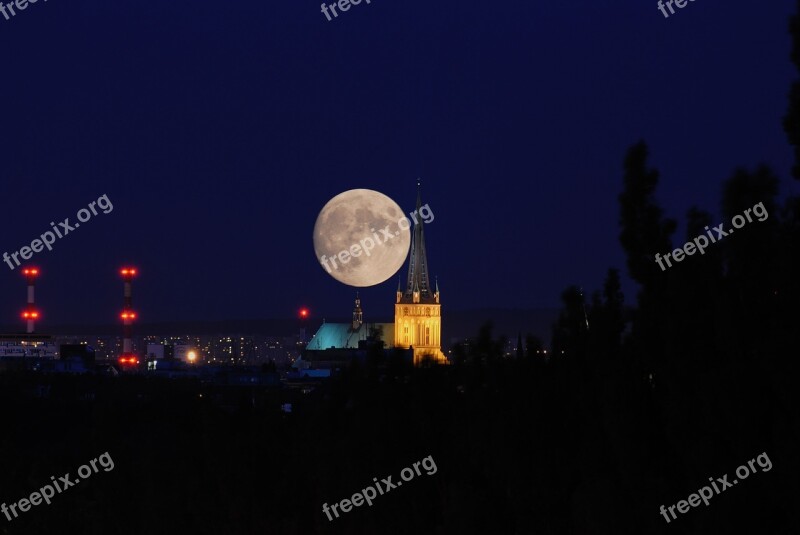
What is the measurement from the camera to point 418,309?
560 feet

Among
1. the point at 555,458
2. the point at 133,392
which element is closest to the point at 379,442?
the point at 555,458

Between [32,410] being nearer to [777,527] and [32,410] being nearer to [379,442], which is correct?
[379,442]

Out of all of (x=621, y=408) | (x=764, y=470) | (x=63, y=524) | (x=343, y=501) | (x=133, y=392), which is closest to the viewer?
(x=764, y=470)

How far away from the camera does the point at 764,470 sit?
16.8 metres

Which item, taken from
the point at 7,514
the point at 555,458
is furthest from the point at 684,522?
the point at 7,514

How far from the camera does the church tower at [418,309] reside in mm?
168250

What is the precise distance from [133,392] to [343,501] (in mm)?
57991

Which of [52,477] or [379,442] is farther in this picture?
[52,477]

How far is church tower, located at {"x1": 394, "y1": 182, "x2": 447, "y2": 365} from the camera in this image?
16825 centimetres

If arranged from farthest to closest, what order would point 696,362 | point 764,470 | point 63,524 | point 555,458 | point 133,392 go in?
point 133,392 → point 63,524 → point 555,458 → point 696,362 → point 764,470

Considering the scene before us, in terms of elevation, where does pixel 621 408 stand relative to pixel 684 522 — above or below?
above

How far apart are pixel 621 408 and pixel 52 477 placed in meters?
21.3

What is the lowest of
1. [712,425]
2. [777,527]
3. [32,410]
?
[777,527]

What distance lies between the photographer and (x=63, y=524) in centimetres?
3512
